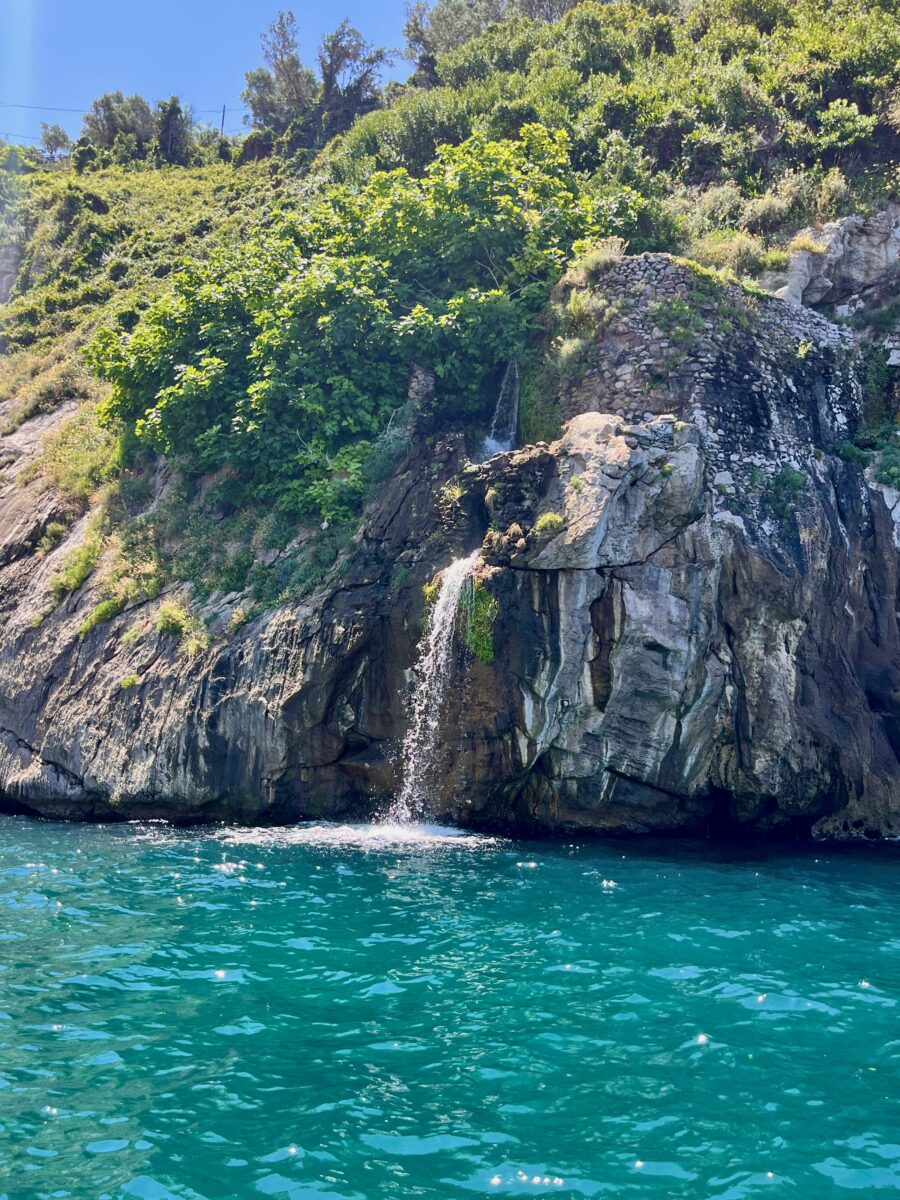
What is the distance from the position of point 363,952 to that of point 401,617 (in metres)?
7.30

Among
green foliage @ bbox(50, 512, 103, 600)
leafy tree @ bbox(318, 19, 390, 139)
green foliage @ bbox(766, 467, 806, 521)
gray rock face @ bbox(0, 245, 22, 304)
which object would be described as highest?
leafy tree @ bbox(318, 19, 390, 139)

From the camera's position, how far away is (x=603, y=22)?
33094mm

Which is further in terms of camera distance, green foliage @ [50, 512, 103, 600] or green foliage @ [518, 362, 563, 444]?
green foliage @ [50, 512, 103, 600]

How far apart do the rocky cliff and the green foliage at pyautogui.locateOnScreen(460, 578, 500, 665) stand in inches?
2.3

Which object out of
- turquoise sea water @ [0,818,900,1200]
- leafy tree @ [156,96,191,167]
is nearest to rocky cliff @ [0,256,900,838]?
turquoise sea water @ [0,818,900,1200]

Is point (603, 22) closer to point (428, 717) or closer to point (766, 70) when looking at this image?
point (766, 70)

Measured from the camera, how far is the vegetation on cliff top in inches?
811

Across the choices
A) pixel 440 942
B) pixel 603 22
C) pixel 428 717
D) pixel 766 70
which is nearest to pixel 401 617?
pixel 428 717

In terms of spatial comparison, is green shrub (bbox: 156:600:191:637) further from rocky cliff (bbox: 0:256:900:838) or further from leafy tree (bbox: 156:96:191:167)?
leafy tree (bbox: 156:96:191:167)

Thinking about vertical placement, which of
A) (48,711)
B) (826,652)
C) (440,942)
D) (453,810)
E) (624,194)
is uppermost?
(624,194)

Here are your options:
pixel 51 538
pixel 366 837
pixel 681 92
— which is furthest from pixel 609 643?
pixel 681 92

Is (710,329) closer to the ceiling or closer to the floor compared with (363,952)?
closer to the ceiling

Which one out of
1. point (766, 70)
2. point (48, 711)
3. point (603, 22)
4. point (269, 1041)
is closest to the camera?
point (269, 1041)

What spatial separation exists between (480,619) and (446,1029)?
27.1ft
